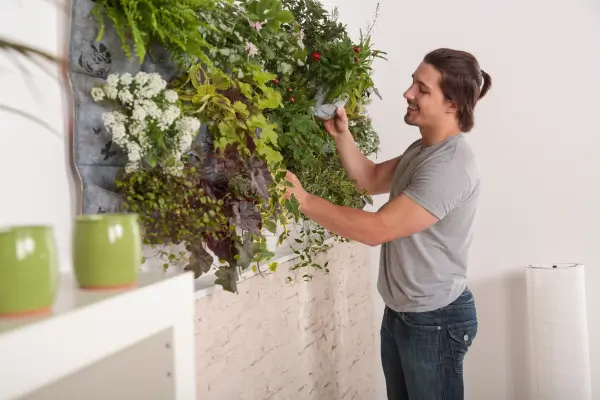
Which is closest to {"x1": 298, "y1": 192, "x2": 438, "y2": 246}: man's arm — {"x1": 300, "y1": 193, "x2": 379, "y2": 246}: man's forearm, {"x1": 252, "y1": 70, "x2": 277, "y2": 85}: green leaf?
{"x1": 300, "y1": 193, "x2": 379, "y2": 246}: man's forearm

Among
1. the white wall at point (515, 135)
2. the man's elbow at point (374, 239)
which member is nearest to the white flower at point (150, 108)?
the man's elbow at point (374, 239)

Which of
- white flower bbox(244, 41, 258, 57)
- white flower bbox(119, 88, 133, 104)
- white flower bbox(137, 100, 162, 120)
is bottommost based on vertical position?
white flower bbox(137, 100, 162, 120)

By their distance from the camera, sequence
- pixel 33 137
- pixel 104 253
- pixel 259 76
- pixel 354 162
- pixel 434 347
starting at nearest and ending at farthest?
1. pixel 104 253
2. pixel 33 137
3. pixel 259 76
4. pixel 434 347
5. pixel 354 162

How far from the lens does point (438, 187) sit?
212cm

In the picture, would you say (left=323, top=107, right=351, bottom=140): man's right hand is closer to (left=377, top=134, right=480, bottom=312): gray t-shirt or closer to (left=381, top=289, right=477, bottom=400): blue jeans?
(left=377, top=134, right=480, bottom=312): gray t-shirt

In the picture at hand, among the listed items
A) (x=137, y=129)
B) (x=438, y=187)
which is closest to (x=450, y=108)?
(x=438, y=187)

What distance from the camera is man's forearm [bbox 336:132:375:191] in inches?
97.7

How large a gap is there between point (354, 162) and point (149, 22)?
1.35 metres

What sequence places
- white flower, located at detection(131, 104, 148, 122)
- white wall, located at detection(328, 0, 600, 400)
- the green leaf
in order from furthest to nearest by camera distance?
white wall, located at detection(328, 0, 600, 400) → the green leaf → white flower, located at detection(131, 104, 148, 122)

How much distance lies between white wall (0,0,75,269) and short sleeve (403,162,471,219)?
1.16 metres

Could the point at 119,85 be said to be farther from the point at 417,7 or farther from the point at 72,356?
the point at 417,7

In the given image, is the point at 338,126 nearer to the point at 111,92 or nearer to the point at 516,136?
the point at 111,92

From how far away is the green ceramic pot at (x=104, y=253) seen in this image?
99cm

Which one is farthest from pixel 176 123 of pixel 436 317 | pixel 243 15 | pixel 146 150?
pixel 436 317
